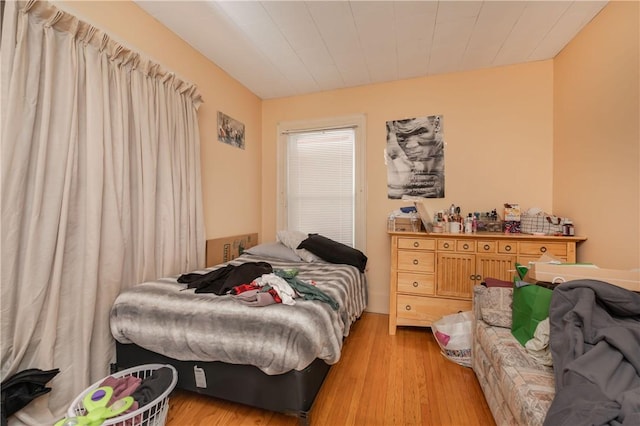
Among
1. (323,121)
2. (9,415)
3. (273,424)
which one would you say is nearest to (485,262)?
(273,424)

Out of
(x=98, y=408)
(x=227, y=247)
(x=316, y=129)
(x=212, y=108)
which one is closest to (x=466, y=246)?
(x=316, y=129)

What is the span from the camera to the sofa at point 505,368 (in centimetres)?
100

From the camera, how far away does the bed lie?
1.23m

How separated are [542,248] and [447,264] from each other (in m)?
0.71

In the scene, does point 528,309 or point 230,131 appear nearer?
point 528,309

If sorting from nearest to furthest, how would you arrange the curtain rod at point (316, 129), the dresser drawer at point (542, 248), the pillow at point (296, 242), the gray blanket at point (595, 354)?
the gray blanket at point (595, 354) < the dresser drawer at point (542, 248) < the pillow at point (296, 242) < the curtain rod at point (316, 129)

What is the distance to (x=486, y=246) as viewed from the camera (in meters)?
2.20

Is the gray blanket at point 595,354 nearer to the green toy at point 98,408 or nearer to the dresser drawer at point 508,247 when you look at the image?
the dresser drawer at point 508,247

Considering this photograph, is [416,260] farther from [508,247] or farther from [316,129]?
[316,129]

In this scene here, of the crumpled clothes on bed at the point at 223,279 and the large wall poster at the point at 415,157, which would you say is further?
the large wall poster at the point at 415,157

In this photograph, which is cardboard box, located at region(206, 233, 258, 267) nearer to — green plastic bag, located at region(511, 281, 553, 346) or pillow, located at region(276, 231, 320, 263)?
pillow, located at region(276, 231, 320, 263)

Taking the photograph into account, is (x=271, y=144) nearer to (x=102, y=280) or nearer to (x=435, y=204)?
(x=435, y=204)

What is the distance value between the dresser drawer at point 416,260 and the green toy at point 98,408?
81.1 inches

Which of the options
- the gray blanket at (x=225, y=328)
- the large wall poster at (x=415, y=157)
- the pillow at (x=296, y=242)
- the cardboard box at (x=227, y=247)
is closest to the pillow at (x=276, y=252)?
the pillow at (x=296, y=242)
